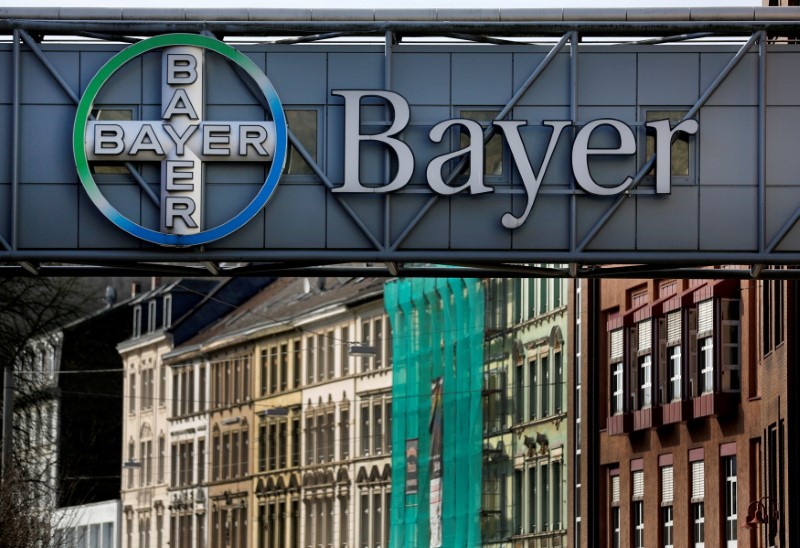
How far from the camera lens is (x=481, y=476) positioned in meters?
81.1

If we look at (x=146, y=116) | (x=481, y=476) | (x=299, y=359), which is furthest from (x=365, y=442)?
(x=146, y=116)

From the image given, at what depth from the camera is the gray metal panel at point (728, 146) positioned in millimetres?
33156

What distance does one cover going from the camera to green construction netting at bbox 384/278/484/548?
81.9 meters

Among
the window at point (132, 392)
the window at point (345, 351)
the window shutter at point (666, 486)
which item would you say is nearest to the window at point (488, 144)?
the window shutter at point (666, 486)

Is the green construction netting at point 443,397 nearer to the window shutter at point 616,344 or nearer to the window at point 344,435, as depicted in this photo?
the window at point 344,435

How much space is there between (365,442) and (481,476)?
1664 cm

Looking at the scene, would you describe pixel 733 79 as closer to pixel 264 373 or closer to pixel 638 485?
pixel 638 485

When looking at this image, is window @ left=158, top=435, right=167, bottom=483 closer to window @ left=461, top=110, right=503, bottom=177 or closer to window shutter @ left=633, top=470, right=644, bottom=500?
window shutter @ left=633, top=470, right=644, bottom=500

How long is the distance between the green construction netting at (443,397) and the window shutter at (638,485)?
561 inches

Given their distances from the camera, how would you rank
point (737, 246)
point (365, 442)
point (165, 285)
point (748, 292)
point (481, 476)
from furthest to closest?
point (165, 285) → point (365, 442) → point (481, 476) → point (748, 292) → point (737, 246)

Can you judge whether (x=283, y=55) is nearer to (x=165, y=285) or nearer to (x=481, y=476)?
(x=481, y=476)

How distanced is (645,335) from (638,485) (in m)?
4.02

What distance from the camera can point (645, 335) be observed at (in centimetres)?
6538

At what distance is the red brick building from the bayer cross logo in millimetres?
17079
